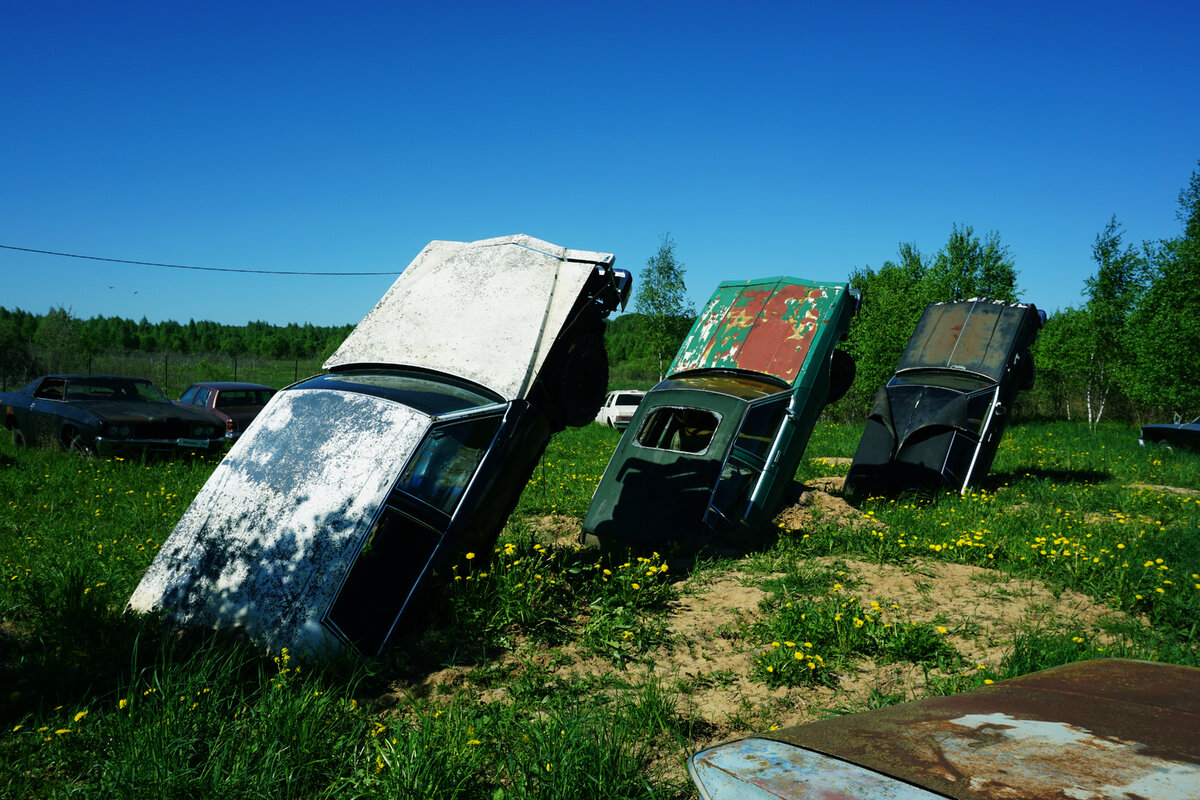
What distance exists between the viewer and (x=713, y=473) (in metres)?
7.08

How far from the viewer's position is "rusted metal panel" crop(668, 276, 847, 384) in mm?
8352

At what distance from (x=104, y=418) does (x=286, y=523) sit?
8.99 metres

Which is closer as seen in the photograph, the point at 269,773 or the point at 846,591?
the point at 269,773

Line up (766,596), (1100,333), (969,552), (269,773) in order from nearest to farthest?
(269,773) < (766,596) < (969,552) < (1100,333)

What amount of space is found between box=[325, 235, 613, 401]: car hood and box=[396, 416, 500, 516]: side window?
0.37 m

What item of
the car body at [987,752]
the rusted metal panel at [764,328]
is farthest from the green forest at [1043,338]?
the car body at [987,752]

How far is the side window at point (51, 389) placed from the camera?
12305 millimetres

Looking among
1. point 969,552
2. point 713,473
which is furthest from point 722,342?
point 969,552

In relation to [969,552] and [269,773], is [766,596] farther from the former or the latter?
[269,773]

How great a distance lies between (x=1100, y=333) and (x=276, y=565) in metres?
34.2

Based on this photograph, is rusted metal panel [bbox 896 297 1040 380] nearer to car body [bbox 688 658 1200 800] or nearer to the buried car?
the buried car

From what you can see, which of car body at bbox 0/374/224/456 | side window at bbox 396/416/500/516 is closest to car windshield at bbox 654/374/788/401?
side window at bbox 396/416/500/516

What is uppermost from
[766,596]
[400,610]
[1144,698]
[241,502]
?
[1144,698]

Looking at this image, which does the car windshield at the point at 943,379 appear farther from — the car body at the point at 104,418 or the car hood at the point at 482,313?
the car body at the point at 104,418
